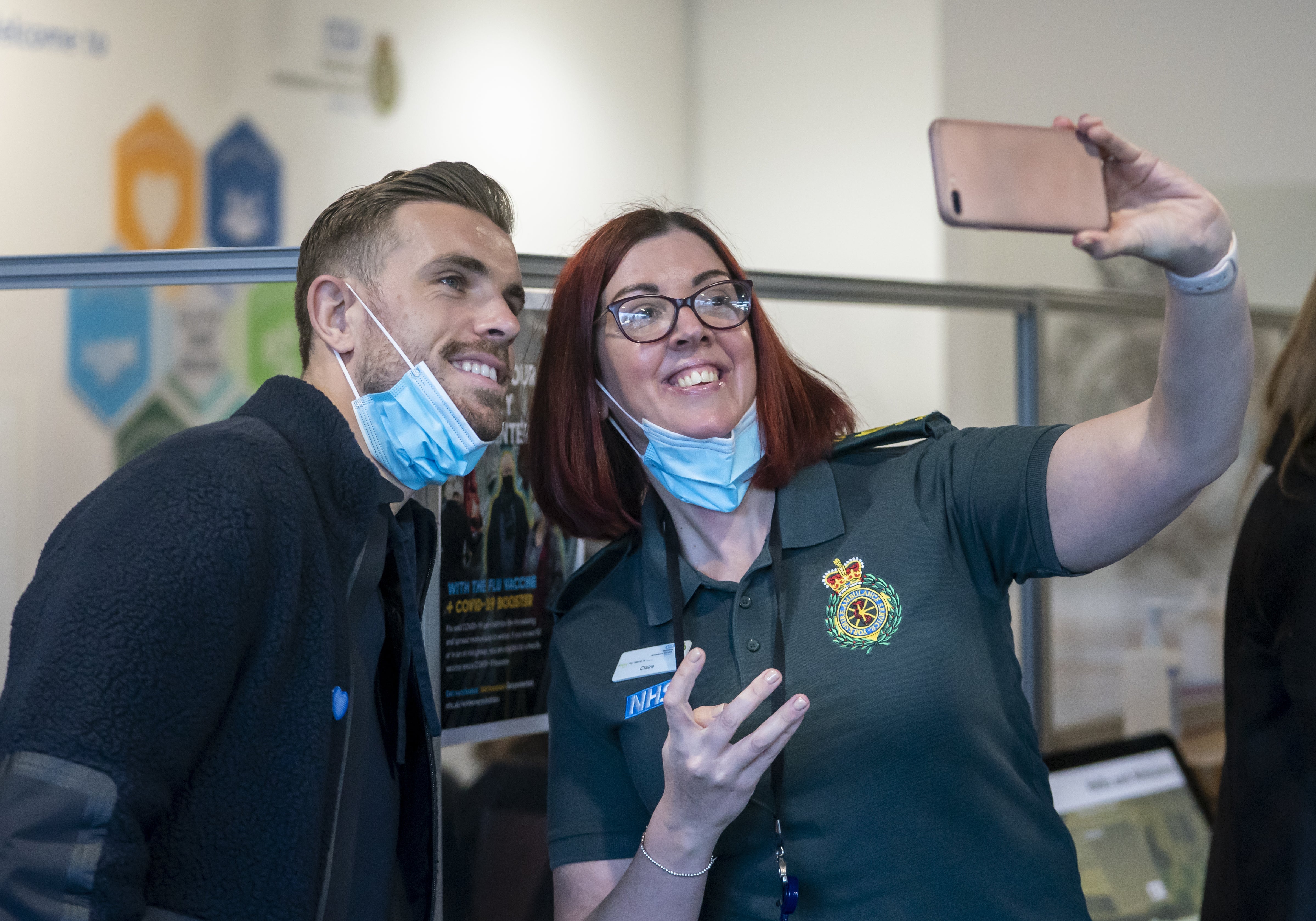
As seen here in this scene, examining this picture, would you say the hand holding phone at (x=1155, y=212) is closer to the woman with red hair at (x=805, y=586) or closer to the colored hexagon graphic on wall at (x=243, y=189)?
the woman with red hair at (x=805, y=586)

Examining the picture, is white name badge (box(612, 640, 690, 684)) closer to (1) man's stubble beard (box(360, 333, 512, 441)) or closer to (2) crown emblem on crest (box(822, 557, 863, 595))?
(2) crown emblem on crest (box(822, 557, 863, 595))

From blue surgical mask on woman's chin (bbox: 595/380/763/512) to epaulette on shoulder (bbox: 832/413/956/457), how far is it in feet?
0.38

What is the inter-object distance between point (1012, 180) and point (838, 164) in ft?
9.01

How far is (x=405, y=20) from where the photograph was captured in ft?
11.1

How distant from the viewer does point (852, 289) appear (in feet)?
6.21

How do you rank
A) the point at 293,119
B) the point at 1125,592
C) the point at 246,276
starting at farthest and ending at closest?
the point at 1125,592 < the point at 293,119 < the point at 246,276

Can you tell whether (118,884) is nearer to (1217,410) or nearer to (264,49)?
(1217,410)

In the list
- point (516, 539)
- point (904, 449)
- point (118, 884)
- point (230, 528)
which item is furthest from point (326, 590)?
point (904, 449)

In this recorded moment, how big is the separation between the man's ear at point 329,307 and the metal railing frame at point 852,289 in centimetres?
14

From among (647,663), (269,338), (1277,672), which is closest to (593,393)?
(647,663)

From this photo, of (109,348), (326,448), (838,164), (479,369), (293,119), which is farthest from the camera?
(838,164)

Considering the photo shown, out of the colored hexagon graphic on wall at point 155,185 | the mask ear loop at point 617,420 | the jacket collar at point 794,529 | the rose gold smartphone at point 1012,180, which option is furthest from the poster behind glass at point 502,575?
the colored hexagon graphic on wall at point 155,185

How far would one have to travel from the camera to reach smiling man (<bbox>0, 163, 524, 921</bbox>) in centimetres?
81

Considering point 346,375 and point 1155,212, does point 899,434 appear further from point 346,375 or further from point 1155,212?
point 346,375
